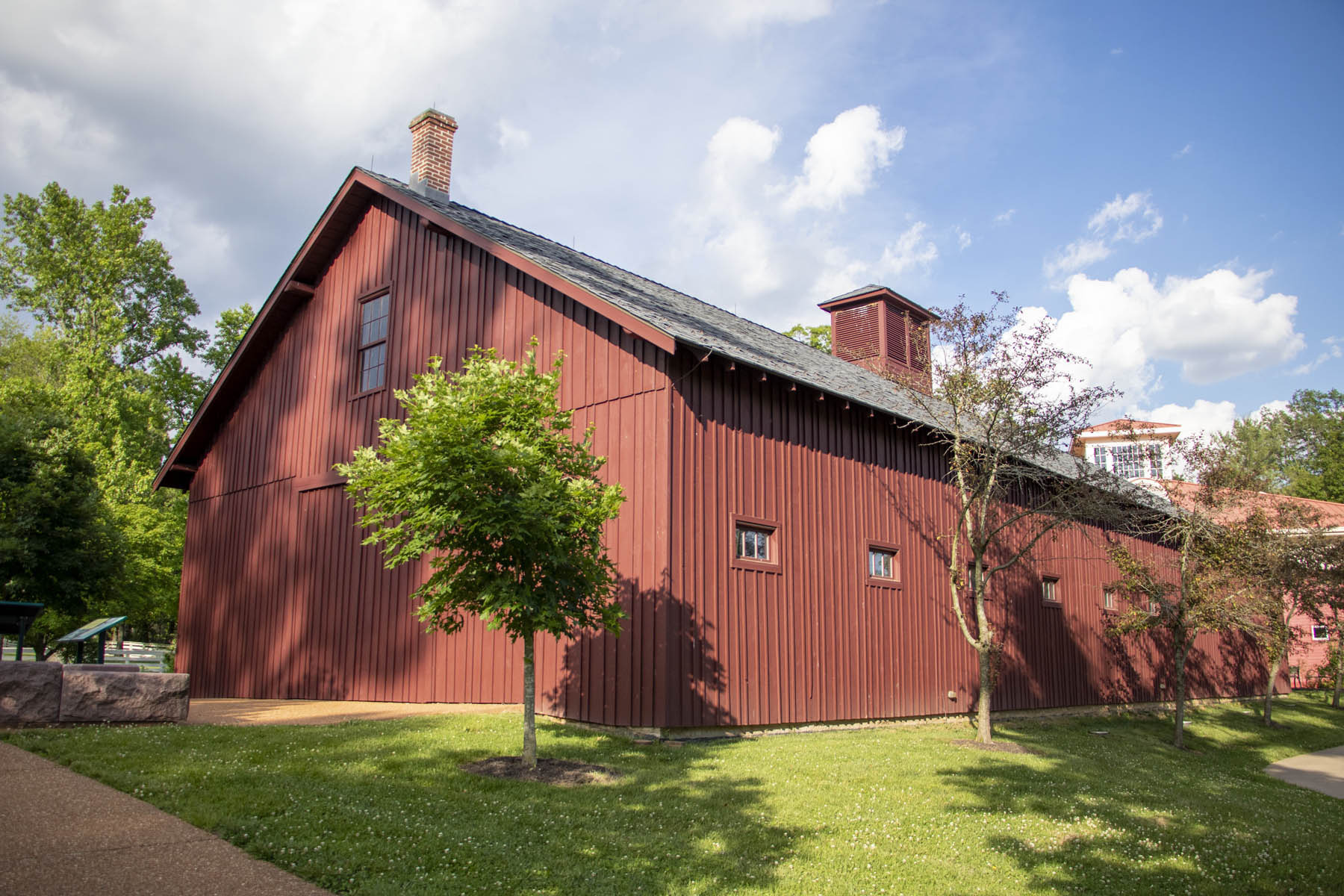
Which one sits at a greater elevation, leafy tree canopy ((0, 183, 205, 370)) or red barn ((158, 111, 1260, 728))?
leafy tree canopy ((0, 183, 205, 370))

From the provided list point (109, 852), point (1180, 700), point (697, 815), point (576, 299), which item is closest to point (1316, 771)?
point (1180, 700)

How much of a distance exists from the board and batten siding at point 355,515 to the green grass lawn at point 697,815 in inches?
69.2

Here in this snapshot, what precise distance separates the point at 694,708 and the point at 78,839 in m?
6.28

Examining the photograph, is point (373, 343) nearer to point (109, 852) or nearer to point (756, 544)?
point (756, 544)

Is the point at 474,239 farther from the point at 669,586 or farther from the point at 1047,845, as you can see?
the point at 1047,845

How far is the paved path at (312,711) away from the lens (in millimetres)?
10547

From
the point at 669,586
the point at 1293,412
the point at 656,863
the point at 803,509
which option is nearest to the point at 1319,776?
the point at 803,509

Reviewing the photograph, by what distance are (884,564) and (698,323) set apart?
4688 mm

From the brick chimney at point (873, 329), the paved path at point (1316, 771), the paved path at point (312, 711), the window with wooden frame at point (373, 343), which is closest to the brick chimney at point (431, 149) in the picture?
the window with wooden frame at point (373, 343)

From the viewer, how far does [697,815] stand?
673 centimetres

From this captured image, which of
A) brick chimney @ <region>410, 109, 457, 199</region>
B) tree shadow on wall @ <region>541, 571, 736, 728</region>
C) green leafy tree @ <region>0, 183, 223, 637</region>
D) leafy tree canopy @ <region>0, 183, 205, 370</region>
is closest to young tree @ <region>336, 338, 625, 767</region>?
tree shadow on wall @ <region>541, 571, 736, 728</region>

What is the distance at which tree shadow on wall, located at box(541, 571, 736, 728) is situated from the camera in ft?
32.7

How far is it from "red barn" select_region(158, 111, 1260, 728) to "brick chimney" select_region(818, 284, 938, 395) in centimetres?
311

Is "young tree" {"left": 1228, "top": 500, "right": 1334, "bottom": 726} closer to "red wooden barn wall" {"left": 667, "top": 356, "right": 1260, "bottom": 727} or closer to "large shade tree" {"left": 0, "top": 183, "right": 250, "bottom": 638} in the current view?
"red wooden barn wall" {"left": 667, "top": 356, "right": 1260, "bottom": 727}
